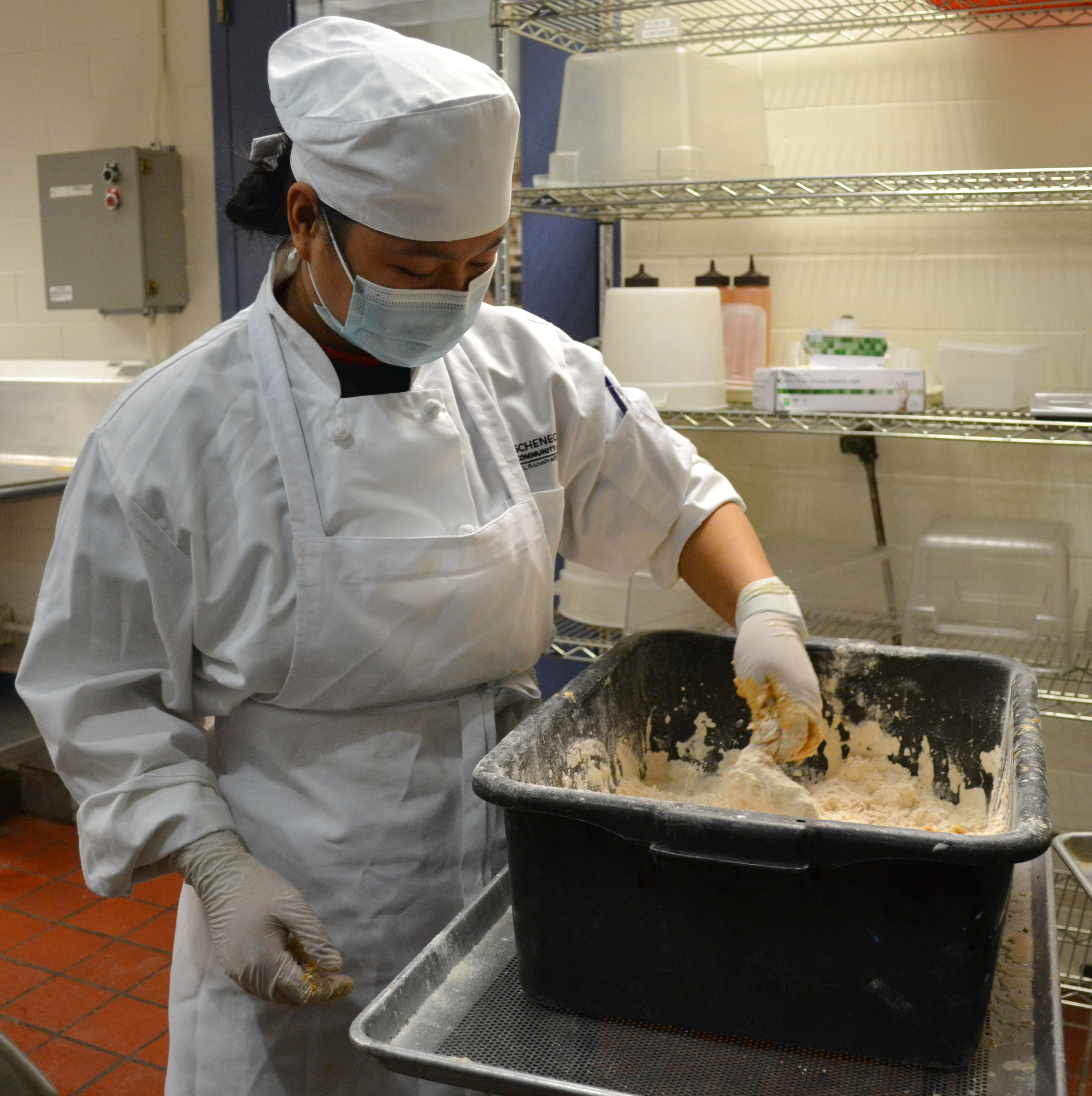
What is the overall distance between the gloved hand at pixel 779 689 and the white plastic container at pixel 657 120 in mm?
1176

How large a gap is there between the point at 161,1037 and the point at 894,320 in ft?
6.63

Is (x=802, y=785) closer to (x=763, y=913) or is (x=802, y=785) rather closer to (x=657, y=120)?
(x=763, y=913)

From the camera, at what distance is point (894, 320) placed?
2.30 metres

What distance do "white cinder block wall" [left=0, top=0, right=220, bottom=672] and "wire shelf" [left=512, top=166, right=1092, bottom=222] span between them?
132 cm

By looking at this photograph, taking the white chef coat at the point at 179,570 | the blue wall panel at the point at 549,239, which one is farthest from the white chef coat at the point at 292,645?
the blue wall panel at the point at 549,239

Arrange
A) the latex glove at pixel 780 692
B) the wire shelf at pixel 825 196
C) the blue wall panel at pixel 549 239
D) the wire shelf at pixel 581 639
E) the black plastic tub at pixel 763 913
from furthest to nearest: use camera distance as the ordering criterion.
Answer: the blue wall panel at pixel 549 239 → the wire shelf at pixel 581 639 → the wire shelf at pixel 825 196 → the latex glove at pixel 780 692 → the black plastic tub at pixel 763 913

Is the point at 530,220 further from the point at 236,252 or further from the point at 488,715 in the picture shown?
the point at 488,715

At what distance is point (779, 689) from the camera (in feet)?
3.81

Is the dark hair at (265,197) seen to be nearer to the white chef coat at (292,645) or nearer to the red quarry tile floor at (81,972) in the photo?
the white chef coat at (292,645)

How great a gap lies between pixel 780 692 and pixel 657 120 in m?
1.31

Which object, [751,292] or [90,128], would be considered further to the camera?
[90,128]

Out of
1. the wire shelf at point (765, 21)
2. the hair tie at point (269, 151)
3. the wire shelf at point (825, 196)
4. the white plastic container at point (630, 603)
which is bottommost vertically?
the white plastic container at point (630, 603)

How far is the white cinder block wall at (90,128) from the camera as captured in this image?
309cm

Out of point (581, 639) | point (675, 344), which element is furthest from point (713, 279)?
point (581, 639)
